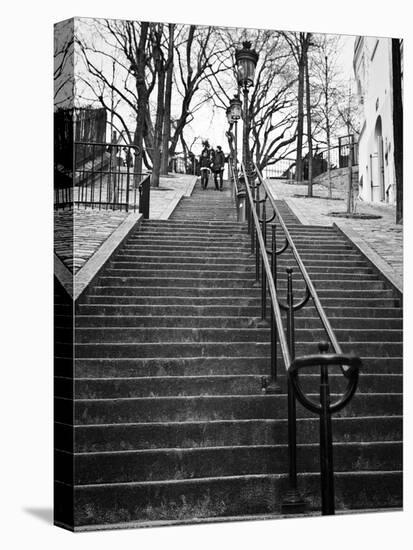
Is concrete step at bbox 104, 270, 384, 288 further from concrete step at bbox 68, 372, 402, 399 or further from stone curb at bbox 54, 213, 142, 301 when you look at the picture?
concrete step at bbox 68, 372, 402, 399

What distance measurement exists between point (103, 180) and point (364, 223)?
6.58ft

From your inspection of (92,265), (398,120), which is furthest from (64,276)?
(398,120)

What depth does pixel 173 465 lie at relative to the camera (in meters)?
4.48

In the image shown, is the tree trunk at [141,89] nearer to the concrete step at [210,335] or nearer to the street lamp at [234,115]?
the street lamp at [234,115]

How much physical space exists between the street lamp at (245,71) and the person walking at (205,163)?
273 mm

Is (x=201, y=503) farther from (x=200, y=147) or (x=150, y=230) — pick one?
(x=200, y=147)

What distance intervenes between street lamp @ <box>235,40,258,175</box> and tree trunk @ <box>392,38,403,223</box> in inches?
42.0

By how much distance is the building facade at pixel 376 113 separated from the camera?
5566 millimetres

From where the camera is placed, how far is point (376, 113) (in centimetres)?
563

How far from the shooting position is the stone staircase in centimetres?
444

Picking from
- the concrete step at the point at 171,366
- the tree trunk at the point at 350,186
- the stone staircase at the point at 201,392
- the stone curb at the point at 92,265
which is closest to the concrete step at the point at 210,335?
the stone staircase at the point at 201,392

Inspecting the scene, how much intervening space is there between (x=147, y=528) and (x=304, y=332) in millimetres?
1914

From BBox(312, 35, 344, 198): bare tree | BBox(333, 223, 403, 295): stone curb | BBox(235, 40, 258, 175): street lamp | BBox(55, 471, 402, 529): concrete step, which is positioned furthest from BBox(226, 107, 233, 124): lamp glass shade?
BBox(55, 471, 402, 529): concrete step

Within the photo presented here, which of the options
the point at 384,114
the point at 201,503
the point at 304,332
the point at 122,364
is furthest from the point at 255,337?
the point at 384,114
